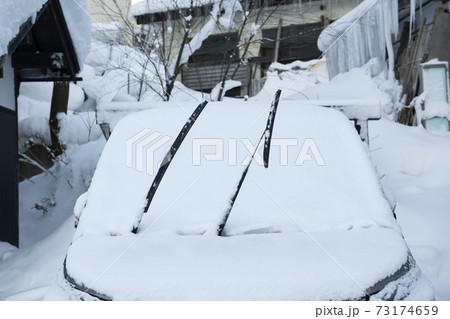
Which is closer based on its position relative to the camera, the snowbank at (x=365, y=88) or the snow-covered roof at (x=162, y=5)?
the snow-covered roof at (x=162, y=5)

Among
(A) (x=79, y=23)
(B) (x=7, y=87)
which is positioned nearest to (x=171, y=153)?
(B) (x=7, y=87)

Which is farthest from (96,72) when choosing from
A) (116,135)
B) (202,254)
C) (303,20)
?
(202,254)

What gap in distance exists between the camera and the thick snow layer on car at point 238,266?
66.9 inches

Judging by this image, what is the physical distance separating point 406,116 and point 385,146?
11.3ft

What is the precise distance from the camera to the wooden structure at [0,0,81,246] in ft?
23.0

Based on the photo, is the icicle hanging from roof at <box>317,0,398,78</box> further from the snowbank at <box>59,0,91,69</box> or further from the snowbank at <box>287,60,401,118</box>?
the snowbank at <box>59,0,91,69</box>

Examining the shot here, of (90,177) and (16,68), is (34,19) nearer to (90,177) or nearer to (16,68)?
(16,68)

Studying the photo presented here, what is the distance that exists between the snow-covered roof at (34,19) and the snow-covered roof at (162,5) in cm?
206

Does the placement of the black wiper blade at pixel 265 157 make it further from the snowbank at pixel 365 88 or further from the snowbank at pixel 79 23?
the snowbank at pixel 365 88

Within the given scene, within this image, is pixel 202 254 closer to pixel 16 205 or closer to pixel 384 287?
pixel 384 287

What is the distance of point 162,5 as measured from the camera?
10.5 metres

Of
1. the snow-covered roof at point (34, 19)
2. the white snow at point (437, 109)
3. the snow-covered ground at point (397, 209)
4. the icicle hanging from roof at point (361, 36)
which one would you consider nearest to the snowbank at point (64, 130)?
the snow-covered ground at point (397, 209)

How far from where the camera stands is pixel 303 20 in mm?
16438

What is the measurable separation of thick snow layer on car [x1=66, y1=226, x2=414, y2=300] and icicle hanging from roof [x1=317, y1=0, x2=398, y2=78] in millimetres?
9130
